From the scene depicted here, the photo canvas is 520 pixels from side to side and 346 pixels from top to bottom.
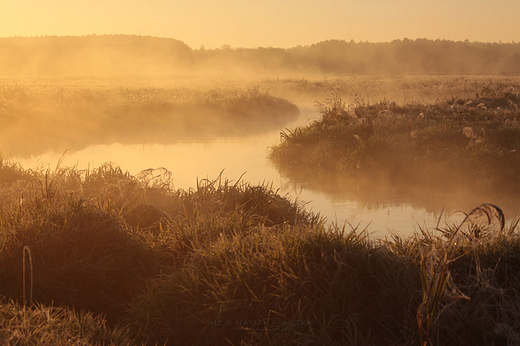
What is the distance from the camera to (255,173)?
13.6 m

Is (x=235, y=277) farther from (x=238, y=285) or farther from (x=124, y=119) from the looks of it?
(x=124, y=119)

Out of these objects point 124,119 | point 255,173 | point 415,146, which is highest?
point 415,146

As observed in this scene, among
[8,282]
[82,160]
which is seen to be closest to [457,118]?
[82,160]

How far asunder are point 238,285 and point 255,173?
9124 mm

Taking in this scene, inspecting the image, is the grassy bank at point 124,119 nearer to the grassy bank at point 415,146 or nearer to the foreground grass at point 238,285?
the grassy bank at point 415,146

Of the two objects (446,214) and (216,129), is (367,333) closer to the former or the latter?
(446,214)

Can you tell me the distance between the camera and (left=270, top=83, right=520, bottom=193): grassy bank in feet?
39.5

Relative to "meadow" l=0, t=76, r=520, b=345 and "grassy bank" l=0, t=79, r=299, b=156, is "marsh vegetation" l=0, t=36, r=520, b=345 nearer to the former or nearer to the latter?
"meadow" l=0, t=76, r=520, b=345

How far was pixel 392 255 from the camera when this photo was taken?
478cm

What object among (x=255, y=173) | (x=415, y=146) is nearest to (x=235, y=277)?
(x=255, y=173)

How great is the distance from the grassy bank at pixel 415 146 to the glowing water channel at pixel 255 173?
95 cm

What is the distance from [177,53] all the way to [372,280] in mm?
127227

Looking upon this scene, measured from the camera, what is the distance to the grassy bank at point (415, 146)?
12.0 m

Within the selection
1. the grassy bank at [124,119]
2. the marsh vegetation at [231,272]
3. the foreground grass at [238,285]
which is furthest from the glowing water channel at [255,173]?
the grassy bank at [124,119]
